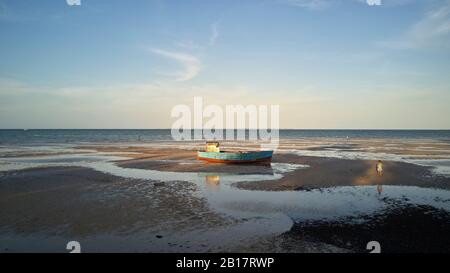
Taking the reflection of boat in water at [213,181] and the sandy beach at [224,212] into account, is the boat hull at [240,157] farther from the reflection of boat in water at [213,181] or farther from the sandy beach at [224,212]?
the reflection of boat in water at [213,181]

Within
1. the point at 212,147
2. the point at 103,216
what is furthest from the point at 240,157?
the point at 103,216

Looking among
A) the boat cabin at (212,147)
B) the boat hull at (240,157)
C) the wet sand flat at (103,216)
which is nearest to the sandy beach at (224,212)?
the wet sand flat at (103,216)

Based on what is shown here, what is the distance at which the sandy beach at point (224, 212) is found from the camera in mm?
11594

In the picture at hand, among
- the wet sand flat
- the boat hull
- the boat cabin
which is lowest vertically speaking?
the wet sand flat

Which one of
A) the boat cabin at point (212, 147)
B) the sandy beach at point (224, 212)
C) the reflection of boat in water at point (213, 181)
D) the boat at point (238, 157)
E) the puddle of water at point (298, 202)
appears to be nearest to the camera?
the sandy beach at point (224, 212)

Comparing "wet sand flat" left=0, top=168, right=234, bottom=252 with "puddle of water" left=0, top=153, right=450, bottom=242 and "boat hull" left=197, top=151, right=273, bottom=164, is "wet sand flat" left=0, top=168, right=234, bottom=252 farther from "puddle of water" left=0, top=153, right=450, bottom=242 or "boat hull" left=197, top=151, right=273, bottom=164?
"boat hull" left=197, top=151, right=273, bottom=164

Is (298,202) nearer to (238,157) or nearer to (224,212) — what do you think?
(224,212)

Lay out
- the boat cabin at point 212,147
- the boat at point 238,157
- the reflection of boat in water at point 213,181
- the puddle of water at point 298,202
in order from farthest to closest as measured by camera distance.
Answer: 1. the boat cabin at point 212,147
2. the boat at point 238,157
3. the reflection of boat in water at point 213,181
4. the puddle of water at point 298,202

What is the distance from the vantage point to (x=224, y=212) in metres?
15.8

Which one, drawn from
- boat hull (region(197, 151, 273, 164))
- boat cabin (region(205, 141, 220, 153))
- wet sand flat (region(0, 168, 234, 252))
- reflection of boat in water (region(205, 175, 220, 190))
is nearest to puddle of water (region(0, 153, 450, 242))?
reflection of boat in water (region(205, 175, 220, 190))

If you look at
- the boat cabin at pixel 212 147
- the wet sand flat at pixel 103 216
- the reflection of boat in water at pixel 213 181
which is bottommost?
the wet sand flat at pixel 103 216

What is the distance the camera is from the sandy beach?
38.0ft
